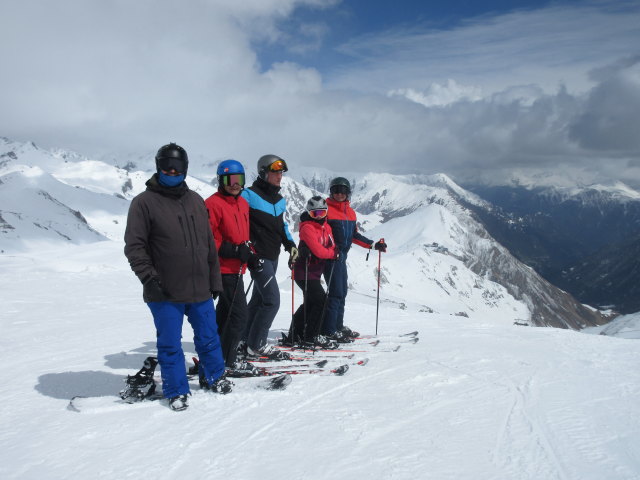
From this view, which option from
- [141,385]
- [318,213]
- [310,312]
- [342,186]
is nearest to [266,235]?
[318,213]

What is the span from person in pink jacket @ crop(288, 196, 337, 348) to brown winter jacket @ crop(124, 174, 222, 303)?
2.77 meters

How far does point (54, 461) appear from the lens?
3803 millimetres

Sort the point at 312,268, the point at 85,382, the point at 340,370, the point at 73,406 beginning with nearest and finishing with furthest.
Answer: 1. the point at 73,406
2. the point at 85,382
3. the point at 340,370
4. the point at 312,268

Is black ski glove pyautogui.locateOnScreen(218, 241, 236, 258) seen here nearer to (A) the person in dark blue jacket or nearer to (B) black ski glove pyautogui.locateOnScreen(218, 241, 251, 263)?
(B) black ski glove pyautogui.locateOnScreen(218, 241, 251, 263)

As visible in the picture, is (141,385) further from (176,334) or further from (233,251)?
(233,251)

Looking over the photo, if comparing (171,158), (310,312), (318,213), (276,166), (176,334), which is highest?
(276,166)

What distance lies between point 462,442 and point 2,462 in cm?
406

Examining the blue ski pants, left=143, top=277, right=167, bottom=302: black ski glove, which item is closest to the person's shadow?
the blue ski pants

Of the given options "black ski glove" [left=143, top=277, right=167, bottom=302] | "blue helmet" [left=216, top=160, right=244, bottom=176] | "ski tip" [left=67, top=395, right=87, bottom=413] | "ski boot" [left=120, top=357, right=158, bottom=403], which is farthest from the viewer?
"blue helmet" [left=216, top=160, right=244, bottom=176]

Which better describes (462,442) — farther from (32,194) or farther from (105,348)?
(32,194)

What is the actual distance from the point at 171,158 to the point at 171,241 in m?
0.91

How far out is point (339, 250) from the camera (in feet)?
27.4

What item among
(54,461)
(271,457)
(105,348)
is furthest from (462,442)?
(105,348)

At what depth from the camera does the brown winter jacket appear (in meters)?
4.67
